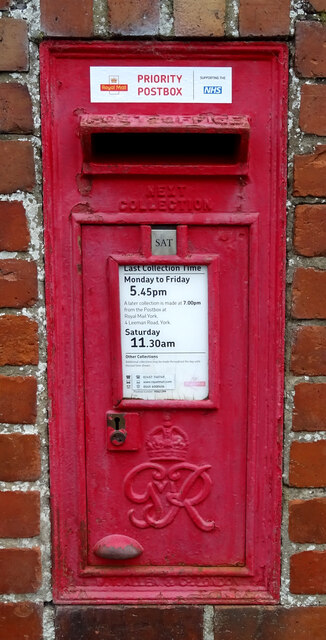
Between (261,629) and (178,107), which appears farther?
(261,629)

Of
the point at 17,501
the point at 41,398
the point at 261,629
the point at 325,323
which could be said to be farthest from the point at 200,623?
the point at 325,323

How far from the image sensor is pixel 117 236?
120 centimetres

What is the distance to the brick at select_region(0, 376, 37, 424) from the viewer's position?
1255mm

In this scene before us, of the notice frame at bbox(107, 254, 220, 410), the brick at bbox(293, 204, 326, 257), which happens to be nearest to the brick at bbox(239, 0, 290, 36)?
the brick at bbox(293, 204, 326, 257)

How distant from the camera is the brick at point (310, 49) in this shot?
1168mm

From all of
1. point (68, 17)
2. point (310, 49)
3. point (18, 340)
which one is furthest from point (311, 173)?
point (18, 340)

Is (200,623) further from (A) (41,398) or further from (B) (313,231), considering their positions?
(B) (313,231)

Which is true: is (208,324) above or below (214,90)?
below

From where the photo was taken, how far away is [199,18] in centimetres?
116

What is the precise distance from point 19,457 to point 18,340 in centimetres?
28

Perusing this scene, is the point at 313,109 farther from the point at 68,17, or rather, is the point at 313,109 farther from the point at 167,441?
the point at 167,441

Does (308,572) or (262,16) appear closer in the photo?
(262,16)

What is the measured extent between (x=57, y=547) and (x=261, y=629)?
54 cm

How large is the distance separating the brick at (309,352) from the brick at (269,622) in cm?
59
